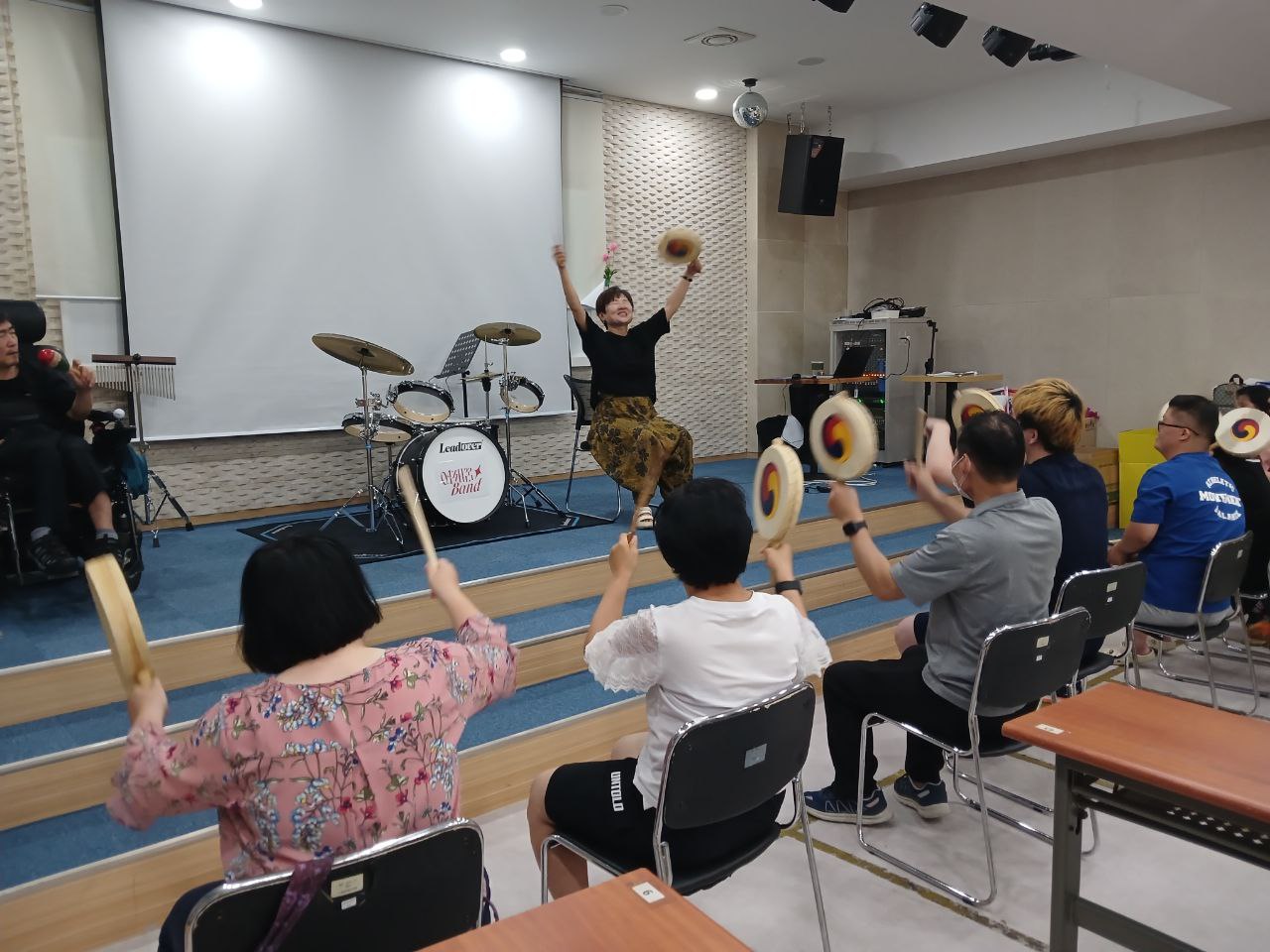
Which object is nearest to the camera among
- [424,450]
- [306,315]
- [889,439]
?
[424,450]

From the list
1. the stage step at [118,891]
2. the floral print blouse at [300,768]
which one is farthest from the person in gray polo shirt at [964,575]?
the floral print blouse at [300,768]

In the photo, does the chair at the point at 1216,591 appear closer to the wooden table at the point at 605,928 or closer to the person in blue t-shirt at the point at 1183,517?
the person in blue t-shirt at the point at 1183,517

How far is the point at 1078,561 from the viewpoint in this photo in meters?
2.99

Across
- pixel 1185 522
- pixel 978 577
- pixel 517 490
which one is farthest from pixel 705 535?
pixel 517 490

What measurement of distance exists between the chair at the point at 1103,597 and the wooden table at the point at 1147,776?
2.47 ft

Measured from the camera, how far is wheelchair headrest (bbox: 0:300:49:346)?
3971 millimetres

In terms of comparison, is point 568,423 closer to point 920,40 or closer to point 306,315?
point 306,315

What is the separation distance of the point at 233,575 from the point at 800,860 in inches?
116

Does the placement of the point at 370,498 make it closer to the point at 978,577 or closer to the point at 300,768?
the point at 978,577

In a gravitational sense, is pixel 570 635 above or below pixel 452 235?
below

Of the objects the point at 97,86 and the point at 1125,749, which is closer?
the point at 1125,749

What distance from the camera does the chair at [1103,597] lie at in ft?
A: 8.79

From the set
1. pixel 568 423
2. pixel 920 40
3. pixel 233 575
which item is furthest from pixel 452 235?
pixel 920 40

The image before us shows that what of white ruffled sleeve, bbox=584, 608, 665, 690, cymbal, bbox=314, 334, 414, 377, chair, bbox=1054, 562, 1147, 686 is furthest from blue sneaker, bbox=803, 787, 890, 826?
cymbal, bbox=314, 334, 414, 377
